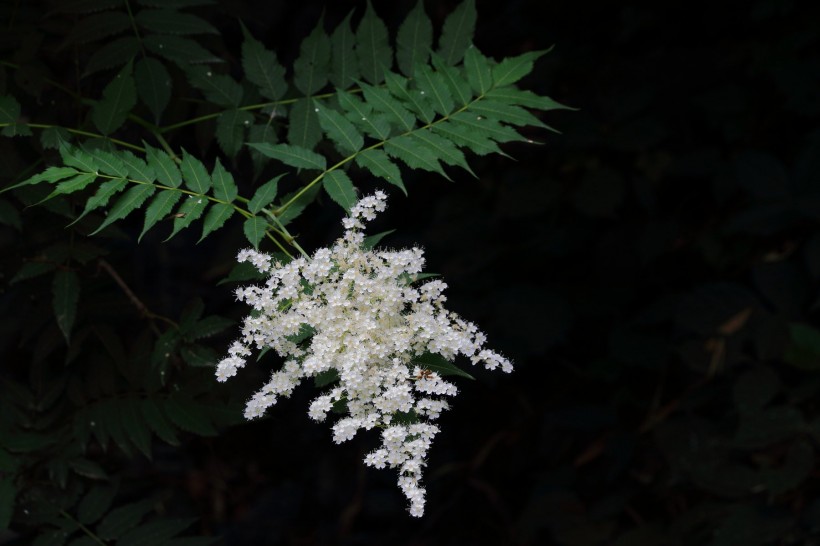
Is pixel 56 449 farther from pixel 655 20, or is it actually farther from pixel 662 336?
pixel 655 20

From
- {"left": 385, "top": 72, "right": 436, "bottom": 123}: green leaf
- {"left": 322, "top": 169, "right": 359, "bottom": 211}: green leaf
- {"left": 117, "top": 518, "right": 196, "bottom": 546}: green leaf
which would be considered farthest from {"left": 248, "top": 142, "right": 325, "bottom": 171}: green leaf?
{"left": 117, "top": 518, "right": 196, "bottom": 546}: green leaf

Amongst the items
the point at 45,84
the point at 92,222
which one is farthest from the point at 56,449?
the point at 45,84

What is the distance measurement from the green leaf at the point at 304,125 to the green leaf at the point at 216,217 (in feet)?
1.18

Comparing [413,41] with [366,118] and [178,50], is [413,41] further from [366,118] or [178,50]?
[178,50]

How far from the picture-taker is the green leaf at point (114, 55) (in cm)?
218

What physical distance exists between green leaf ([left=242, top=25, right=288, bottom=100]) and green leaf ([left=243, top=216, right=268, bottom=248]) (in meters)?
0.58

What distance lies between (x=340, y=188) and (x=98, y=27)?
88 cm

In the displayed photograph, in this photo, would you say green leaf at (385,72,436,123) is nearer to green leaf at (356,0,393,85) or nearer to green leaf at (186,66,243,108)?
green leaf at (356,0,393,85)

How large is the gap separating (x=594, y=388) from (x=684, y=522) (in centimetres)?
85

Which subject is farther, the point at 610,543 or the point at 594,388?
the point at 594,388

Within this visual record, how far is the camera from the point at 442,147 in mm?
1827

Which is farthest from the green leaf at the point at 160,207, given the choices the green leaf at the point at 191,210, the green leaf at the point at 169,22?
the green leaf at the point at 169,22

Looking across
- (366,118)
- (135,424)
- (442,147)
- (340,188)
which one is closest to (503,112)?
(442,147)

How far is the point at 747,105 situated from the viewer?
3555 mm
